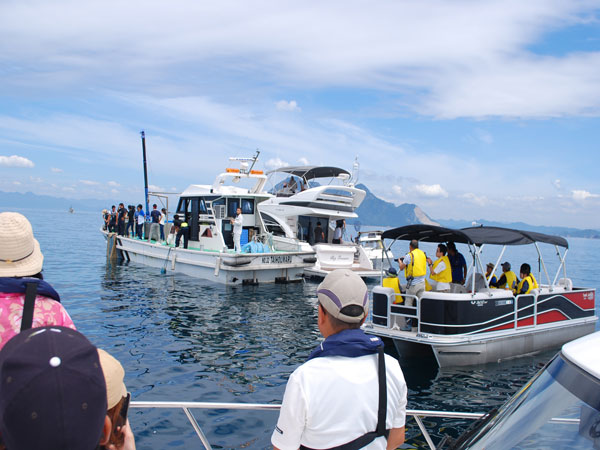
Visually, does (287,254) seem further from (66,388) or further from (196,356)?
(66,388)

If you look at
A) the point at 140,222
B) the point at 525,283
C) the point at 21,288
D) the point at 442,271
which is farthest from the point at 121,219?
the point at 21,288

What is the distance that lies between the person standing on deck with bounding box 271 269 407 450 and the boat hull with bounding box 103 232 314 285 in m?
17.7

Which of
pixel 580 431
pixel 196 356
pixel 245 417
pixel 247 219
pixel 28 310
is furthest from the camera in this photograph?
pixel 247 219

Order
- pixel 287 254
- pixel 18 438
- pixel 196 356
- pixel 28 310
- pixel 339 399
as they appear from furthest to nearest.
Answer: pixel 287 254 < pixel 196 356 < pixel 28 310 < pixel 339 399 < pixel 18 438

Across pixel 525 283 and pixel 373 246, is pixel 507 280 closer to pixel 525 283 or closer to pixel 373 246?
pixel 525 283

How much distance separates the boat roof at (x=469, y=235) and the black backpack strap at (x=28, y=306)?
9.17 metres

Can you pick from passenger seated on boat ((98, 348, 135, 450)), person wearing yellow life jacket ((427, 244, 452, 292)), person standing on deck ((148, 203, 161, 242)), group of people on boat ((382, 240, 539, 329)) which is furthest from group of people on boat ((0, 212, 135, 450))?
person standing on deck ((148, 203, 161, 242))

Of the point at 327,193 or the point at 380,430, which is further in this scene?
the point at 327,193

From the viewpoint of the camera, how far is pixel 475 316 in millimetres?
10516

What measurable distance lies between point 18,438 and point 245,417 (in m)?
7.19

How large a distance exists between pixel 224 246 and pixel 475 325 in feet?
43.3

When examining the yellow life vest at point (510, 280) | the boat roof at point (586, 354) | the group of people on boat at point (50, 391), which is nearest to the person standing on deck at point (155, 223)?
the yellow life vest at point (510, 280)

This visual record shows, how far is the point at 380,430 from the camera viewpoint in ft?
8.10

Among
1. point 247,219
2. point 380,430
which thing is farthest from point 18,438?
point 247,219
